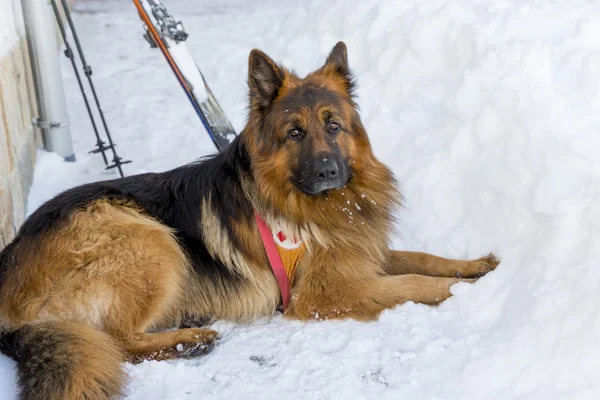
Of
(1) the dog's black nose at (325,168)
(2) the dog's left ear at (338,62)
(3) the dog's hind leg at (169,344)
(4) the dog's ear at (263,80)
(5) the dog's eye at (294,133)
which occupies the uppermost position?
(2) the dog's left ear at (338,62)

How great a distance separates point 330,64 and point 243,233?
118 cm

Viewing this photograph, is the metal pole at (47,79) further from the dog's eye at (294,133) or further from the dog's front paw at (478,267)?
the dog's front paw at (478,267)

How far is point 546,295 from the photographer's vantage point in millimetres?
3510

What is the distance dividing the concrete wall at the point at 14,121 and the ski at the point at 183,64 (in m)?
1.06

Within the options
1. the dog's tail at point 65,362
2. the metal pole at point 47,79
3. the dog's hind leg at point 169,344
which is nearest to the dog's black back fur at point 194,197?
the dog's hind leg at point 169,344

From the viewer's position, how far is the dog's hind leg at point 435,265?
421cm

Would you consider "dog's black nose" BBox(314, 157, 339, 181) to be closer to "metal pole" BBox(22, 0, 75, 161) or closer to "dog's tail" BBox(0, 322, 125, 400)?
"dog's tail" BBox(0, 322, 125, 400)

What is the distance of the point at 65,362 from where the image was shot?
10.6ft

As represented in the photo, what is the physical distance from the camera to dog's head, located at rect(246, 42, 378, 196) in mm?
3947

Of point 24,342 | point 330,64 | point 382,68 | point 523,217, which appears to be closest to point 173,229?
point 24,342

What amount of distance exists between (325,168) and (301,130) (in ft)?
1.00

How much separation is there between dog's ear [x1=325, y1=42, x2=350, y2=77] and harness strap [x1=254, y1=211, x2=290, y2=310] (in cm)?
104

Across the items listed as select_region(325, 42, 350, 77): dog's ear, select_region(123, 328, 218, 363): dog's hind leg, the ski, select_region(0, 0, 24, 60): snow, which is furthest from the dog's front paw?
select_region(0, 0, 24, 60): snow

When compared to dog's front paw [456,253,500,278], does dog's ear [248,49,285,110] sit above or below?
above
